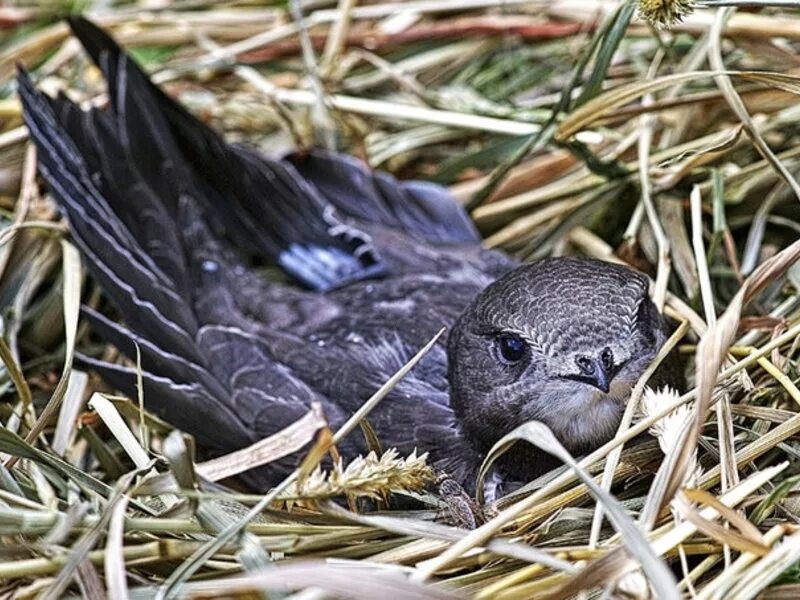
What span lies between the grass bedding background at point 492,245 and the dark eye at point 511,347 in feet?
0.97

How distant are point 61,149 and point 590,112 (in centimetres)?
148

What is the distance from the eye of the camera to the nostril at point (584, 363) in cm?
245

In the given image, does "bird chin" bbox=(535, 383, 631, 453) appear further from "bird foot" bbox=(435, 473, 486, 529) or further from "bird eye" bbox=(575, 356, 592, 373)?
"bird foot" bbox=(435, 473, 486, 529)

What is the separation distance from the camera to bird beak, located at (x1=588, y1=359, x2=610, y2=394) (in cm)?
240

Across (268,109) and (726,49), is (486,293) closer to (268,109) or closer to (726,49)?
(726,49)

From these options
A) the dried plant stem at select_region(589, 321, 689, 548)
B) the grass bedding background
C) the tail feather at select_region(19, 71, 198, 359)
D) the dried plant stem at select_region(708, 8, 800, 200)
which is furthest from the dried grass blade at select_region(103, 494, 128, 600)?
the dried plant stem at select_region(708, 8, 800, 200)

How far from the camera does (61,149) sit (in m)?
3.41

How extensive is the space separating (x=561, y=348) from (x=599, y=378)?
0.11m

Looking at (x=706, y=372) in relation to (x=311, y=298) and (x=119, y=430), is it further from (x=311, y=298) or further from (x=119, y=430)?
(x=311, y=298)

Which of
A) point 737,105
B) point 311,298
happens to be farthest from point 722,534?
point 311,298

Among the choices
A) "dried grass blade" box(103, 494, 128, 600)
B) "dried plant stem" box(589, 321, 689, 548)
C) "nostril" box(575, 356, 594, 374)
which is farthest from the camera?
"nostril" box(575, 356, 594, 374)

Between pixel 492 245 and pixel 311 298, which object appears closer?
pixel 311 298

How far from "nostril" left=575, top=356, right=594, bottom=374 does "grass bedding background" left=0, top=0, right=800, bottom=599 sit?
13cm

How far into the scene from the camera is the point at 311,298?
11.3 ft
